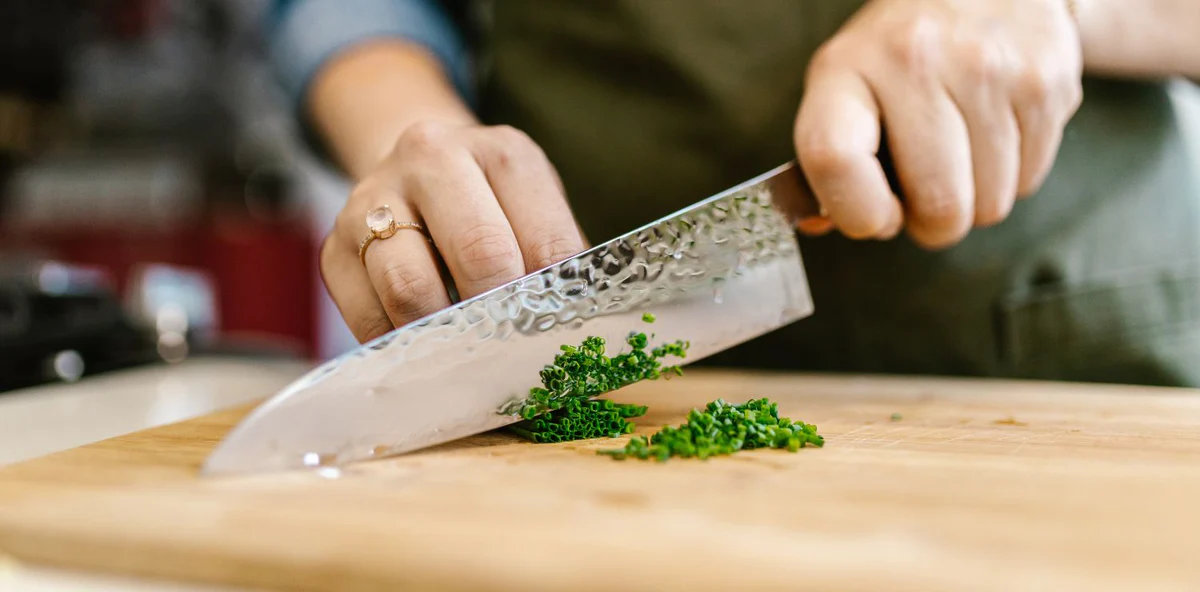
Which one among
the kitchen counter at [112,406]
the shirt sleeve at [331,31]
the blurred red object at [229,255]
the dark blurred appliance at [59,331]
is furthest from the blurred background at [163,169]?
the shirt sleeve at [331,31]

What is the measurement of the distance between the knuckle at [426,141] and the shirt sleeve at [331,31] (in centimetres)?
52

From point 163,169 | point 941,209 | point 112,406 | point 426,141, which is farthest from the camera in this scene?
point 163,169

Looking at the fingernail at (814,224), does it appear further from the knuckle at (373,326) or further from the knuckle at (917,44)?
the knuckle at (373,326)

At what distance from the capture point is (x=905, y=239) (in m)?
1.48

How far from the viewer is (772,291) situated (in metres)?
1.15

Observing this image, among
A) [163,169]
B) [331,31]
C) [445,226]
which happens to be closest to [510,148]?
[445,226]

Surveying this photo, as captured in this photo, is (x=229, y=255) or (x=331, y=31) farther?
(x=229, y=255)

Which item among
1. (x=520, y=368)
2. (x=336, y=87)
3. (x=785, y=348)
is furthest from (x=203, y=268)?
(x=520, y=368)

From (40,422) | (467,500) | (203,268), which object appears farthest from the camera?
(203,268)

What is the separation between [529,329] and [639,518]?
0.34 meters

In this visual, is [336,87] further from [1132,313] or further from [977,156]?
[1132,313]

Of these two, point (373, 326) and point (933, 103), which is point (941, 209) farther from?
point (373, 326)

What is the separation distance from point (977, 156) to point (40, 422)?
1364 millimetres

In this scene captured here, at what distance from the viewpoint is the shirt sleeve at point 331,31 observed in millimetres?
1465
